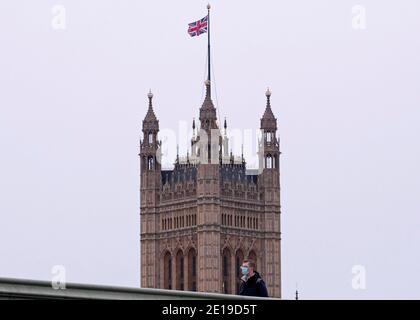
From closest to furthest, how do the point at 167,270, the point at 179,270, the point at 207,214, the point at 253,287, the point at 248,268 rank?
the point at 253,287
the point at 248,268
the point at 207,214
the point at 179,270
the point at 167,270

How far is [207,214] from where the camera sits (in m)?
168

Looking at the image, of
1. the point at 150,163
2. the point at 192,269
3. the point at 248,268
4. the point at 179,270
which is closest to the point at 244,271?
the point at 248,268

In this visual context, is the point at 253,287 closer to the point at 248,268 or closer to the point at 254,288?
the point at 254,288

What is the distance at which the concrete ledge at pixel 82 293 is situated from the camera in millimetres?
31203

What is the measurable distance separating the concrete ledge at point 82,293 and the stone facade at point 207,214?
5257 inches

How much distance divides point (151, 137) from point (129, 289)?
140 meters

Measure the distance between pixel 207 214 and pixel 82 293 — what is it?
13555cm

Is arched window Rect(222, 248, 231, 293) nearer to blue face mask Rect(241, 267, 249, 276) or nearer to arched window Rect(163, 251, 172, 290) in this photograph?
arched window Rect(163, 251, 172, 290)

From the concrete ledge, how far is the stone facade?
438 feet

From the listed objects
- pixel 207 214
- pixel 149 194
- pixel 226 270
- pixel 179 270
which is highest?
pixel 149 194
